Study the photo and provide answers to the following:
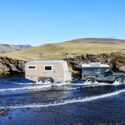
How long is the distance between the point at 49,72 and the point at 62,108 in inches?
525

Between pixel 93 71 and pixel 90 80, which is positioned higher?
pixel 93 71

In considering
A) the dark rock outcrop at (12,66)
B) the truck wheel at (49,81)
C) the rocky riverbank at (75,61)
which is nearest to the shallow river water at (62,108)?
the truck wheel at (49,81)

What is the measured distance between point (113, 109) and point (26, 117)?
703cm

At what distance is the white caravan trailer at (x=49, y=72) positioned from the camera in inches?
1144

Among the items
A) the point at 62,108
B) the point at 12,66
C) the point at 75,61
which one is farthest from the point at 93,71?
the point at 12,66

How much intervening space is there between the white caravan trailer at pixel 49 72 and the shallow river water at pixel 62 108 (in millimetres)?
5544

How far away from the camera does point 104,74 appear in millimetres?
28703

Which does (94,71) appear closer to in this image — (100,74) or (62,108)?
(100,74)

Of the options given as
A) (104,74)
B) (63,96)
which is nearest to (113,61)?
(104,74)

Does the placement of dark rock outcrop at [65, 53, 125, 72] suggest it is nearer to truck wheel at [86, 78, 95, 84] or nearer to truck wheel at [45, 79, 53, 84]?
truck wheel at [86, 78, 95, 84]

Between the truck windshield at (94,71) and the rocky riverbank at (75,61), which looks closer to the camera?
the truck windshield at (94,71)

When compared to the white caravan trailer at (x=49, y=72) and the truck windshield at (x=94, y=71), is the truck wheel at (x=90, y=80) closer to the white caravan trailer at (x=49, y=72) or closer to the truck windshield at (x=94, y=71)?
the truck windshield at (x=94, y=71)

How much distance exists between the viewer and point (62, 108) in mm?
16766

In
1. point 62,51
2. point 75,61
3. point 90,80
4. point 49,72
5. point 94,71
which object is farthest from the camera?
point 62,51
